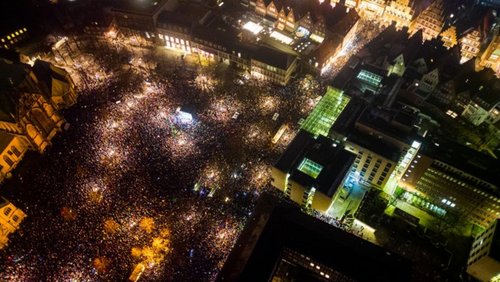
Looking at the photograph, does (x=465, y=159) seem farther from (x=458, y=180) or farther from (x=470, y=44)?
(x=470, y=44)

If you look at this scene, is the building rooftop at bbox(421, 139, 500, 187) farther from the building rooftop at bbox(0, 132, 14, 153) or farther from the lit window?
the building rooftop at bbox(0, 132, 14, 153)

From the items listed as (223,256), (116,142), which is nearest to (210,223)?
(223,256)

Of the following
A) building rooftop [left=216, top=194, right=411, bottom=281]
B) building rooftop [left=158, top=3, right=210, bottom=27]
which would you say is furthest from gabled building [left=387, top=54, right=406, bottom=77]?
building rooftop [left=158, top=3, right=210, bottom=27]

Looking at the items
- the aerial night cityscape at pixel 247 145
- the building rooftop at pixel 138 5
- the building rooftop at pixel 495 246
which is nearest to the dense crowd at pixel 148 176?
the aerial night cityscape at pixel 247 145

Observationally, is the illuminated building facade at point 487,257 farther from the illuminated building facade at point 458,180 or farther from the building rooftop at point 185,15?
the building rooftop at point 185,15

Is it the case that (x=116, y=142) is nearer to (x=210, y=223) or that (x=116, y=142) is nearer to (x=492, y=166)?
(x=210, y=223)

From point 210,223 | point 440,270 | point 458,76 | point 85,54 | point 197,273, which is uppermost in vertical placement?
point 458,76
